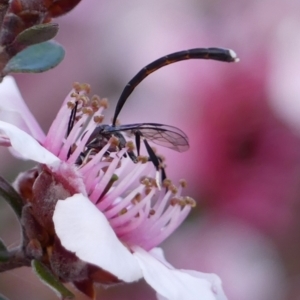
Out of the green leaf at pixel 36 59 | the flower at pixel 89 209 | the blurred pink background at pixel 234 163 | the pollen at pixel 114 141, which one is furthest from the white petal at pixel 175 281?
the blurred pink background at pixel 234 163

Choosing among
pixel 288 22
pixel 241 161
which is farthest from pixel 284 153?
pixel 288 22

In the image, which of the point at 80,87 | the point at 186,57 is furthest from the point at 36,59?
the point at 186,57

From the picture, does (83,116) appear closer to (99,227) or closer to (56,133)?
(56,133)

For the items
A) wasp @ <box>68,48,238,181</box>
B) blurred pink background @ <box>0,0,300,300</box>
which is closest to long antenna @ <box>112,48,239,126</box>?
wasp @ <box>68,48,238,181</box>

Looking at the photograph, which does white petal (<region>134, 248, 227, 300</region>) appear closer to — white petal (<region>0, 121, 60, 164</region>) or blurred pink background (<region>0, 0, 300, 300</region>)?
white petal (<region>0, 121, 60, 164</region>)

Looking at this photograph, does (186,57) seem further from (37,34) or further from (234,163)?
(234,163)
